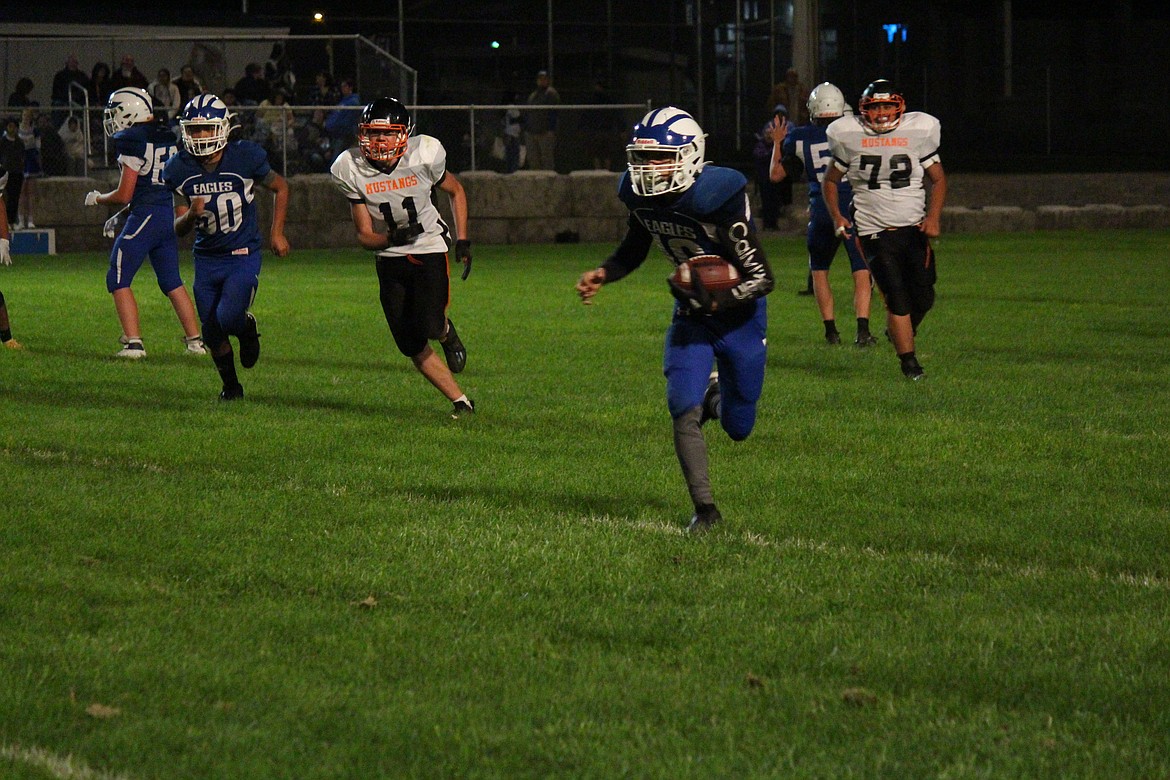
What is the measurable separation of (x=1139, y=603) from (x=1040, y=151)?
32746 mm

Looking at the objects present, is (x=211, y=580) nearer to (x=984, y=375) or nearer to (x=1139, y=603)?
(x=1139, y=603)

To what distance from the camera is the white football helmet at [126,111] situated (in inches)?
458

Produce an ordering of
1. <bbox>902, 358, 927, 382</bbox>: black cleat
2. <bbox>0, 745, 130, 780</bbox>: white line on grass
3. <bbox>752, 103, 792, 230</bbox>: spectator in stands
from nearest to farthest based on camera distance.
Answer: <bbox>0, 745, 130, 780</bbox>: white line on grass, <bbox>902, 358, 927, 382</bbox>: black cleat, <bbox>752, 103, 792, 230</bbox>: spectator in stands

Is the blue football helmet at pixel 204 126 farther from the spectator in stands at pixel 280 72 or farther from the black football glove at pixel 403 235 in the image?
the spectator in stands at pixel 280 72

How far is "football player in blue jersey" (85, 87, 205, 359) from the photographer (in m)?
11.7

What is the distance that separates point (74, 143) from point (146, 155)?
517 inches

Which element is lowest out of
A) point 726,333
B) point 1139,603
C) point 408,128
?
point 1139,603

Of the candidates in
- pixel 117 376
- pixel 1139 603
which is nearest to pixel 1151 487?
pixel 1139 603

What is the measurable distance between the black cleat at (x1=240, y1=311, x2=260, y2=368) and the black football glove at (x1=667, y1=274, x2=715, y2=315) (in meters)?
4.47

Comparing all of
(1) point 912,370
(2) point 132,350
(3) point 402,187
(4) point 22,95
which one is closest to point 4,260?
(2) point 132,350

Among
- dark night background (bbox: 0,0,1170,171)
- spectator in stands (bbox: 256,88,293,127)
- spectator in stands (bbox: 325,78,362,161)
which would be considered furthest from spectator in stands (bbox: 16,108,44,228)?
dark night background (bbox: 0,0,1170,171)

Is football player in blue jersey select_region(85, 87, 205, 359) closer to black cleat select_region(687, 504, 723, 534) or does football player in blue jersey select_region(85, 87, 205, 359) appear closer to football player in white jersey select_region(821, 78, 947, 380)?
football player in white jersey select_region(821, 78, 947, 380)

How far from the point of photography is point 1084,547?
19.7 ft

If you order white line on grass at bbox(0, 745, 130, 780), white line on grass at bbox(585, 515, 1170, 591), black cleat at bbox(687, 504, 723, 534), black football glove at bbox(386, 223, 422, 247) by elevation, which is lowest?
white line on grass at bbox(585, 515, 1170, 591)
